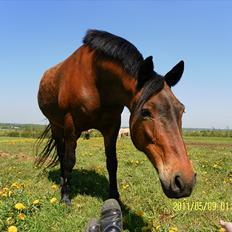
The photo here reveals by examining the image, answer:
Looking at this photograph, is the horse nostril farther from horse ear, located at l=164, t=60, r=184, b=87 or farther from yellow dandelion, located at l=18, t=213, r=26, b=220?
yellow dandelion, located at l=18, t=213, r=26, b=220

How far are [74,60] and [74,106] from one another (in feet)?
3.44

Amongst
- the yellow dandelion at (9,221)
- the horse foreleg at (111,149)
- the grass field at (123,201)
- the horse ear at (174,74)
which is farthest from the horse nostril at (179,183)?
the horse foreleg at (111,149)

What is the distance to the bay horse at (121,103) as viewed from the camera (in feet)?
11.5

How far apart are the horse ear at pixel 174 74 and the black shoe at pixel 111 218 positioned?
175 centimetres

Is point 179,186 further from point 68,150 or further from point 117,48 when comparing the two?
point 68,150

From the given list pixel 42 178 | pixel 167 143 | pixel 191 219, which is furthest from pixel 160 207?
pixel 42 178

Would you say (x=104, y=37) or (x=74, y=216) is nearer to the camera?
(x=74, y=216)

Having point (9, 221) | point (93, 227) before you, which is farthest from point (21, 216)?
point (93, 227)

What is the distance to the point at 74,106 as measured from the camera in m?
5.46

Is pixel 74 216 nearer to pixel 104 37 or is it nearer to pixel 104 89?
pixel 104 89

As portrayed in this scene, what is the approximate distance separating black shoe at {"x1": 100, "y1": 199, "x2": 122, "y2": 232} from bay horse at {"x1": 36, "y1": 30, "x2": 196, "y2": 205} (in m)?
0.58

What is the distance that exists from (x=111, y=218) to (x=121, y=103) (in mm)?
2042
